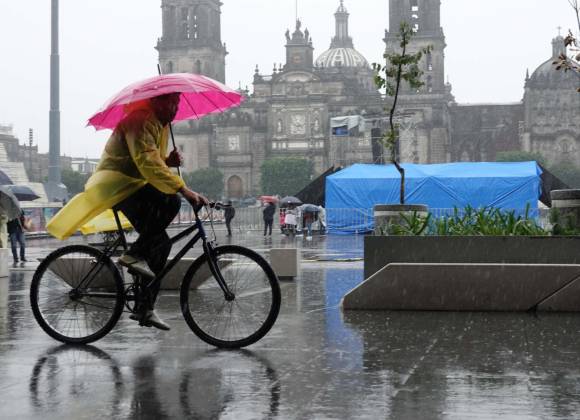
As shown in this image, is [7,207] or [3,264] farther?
[7,207]

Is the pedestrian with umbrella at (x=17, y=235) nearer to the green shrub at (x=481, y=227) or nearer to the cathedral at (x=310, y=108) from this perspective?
the green shrub at (x=481, y=227)

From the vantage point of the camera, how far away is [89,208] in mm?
5492

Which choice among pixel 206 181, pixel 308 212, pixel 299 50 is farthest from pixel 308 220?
pixel 299 50

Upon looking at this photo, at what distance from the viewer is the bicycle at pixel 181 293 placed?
17.5 feet

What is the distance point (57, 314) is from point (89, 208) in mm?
690

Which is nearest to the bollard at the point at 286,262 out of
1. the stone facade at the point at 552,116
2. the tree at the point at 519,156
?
the tree at the point at 519,156

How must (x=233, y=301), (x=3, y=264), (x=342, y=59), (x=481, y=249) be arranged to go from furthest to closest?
(x=342, y=59) → (x=3, y=264) → (x=481, y=249) → (x=233, y=301)

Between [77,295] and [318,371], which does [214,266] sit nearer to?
[77,295]

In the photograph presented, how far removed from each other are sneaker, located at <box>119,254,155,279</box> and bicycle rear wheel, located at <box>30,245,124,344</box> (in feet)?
0.48

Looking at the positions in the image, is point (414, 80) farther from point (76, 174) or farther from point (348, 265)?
point (76, 174)

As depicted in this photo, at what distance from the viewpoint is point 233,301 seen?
212 inches

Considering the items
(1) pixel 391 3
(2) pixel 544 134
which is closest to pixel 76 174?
(1) pixel 391 3

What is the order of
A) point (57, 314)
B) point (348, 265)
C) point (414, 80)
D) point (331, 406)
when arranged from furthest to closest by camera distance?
1. point (348, 265)
2. point (414, 80)
3. point (57, 314)
4. point (331, 406)

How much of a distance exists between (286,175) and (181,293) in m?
86.4
